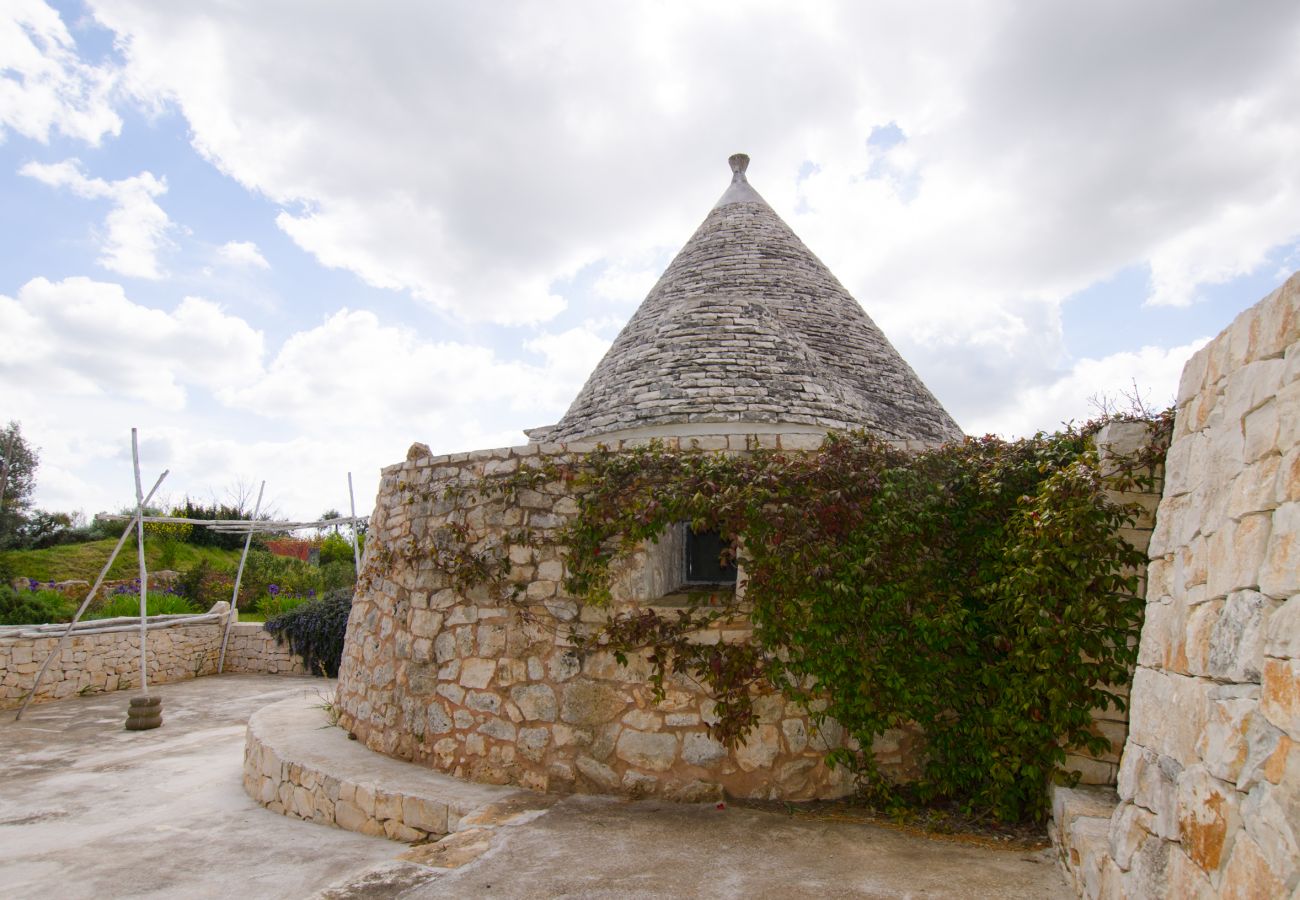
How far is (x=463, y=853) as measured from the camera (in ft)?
13.4

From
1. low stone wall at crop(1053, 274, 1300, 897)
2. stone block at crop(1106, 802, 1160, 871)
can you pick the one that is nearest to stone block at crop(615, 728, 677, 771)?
low stone wall at crop(1053, 274, 1300, 897)

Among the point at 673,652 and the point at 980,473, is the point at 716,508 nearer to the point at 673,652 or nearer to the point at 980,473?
the point at 673,652

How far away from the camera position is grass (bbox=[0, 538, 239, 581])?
64.0ft

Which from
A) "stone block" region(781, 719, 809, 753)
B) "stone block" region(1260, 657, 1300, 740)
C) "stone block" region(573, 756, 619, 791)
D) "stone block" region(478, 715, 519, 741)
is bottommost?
"stone block" region(573, 756, 619, 791)

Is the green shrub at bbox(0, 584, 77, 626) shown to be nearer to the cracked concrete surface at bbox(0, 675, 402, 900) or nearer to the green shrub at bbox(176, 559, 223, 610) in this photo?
the green shrub at bbox(176, 559, 223, 610)

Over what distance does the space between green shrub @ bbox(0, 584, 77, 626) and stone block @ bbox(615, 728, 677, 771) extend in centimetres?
1396

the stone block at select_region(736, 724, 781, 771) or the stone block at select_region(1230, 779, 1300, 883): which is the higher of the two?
the stone block at select_region(1230, 779, 1300, 883)

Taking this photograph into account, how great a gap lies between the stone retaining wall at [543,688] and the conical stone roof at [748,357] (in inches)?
103

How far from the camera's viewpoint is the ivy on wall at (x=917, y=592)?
156 inches

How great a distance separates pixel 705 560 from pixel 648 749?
1697mm

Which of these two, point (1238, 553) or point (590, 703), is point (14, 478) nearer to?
point (590, 703)

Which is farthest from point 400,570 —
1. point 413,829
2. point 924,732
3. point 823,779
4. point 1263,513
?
point 1263,513

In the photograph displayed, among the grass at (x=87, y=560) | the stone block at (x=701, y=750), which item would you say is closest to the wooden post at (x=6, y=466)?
the grass at (x=87, y=560)

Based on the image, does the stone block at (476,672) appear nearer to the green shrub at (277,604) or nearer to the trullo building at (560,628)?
the trullo building at (560,628)
